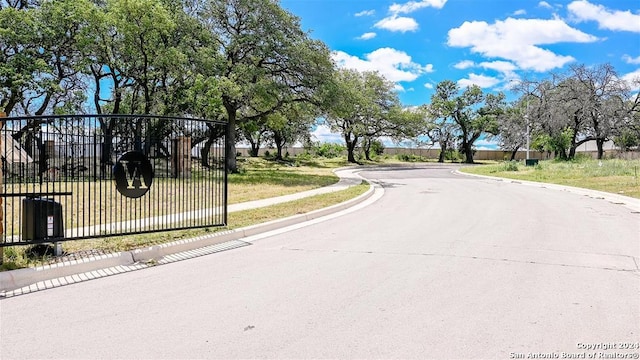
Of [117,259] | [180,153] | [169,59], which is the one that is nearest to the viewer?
[117,259]

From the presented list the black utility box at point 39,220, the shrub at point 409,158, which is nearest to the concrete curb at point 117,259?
the black utility box at point 39,220

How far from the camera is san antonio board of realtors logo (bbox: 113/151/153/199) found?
6.71 metres

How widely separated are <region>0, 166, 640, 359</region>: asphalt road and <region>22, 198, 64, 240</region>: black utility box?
4.11 ft

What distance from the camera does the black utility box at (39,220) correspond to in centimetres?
566

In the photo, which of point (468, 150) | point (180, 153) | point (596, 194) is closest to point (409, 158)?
point (468, 150)

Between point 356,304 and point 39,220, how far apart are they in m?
4.50

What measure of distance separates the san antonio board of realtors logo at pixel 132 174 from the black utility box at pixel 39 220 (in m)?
1.13

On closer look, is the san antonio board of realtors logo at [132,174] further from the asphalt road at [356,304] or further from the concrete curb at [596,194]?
the concrete curb at [596,194]

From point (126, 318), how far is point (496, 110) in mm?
62065

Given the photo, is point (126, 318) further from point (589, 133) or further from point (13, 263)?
point (589, 133)

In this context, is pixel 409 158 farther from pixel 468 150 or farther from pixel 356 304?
pixel 356 304

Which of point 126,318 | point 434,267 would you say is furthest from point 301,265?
point 126,318

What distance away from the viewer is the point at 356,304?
424cm

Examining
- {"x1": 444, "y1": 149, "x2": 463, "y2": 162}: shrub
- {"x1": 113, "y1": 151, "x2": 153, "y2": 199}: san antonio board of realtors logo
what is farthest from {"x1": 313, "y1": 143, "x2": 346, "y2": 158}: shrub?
{"x1": 113, "y1": 151, "x2": 153, "y2": 199}: san antonio board of realtors logo
